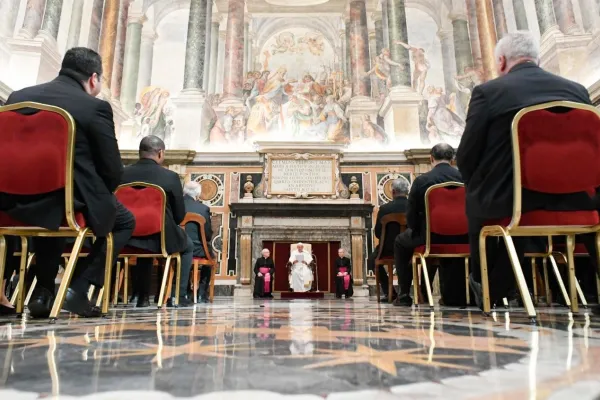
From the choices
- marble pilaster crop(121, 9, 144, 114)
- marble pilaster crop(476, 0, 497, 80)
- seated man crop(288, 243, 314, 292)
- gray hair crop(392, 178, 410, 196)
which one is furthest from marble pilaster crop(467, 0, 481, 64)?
marble pilaster crop(121, 9, 144, 114)

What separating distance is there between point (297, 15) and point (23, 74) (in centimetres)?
848

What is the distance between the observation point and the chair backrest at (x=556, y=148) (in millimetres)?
1953

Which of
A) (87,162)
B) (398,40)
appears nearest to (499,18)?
(398,40)

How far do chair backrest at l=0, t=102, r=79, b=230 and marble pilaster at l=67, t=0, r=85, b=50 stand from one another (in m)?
7.84

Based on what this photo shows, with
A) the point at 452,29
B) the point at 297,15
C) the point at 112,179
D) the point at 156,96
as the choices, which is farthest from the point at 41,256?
the point at 297,15

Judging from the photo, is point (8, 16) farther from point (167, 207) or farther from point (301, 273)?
point (301, 273)

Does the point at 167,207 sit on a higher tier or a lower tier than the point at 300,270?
higher

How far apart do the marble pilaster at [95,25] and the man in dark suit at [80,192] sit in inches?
320

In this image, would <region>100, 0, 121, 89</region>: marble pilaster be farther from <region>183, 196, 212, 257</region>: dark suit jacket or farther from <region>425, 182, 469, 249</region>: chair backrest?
<region>425, 182, 469, 249</region>: chair backrest

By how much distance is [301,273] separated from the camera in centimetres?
885

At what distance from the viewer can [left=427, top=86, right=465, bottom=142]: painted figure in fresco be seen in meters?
9.54

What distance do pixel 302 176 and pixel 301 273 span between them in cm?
188

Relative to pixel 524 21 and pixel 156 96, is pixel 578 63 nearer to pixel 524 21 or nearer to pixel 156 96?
pixel 524 21

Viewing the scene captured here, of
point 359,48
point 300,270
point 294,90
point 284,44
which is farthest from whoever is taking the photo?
point 284,44
